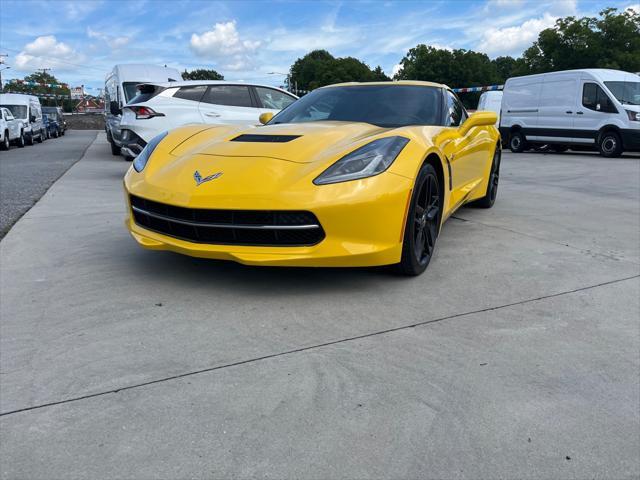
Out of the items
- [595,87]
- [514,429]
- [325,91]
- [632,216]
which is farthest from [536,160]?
[514,429]

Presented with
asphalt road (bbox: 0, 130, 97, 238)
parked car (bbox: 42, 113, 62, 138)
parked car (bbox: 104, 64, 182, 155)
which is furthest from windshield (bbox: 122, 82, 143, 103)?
parked car (bbox: 42, 113, 62, 138)

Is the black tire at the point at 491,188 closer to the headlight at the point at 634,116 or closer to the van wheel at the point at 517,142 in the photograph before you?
the headlight at the point at 634,116

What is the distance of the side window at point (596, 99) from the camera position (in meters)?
14.1

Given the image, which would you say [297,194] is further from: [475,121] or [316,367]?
[475,121]

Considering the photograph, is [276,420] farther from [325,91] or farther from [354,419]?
[325,91]

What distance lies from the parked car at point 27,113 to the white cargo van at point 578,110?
17.4 metres

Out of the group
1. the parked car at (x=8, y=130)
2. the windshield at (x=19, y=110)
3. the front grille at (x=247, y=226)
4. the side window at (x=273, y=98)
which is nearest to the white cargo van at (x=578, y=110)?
the side window at (x=273, y=98)

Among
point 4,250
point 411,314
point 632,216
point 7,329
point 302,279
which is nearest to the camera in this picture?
point 7,329

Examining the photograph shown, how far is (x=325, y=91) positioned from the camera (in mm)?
4809

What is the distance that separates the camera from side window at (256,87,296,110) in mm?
10094

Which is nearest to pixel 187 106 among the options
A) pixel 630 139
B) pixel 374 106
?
pixel 374 106

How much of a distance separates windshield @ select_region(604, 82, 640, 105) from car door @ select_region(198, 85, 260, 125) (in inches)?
387

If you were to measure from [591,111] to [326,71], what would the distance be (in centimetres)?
7536

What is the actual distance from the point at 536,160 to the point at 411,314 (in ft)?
39.1
